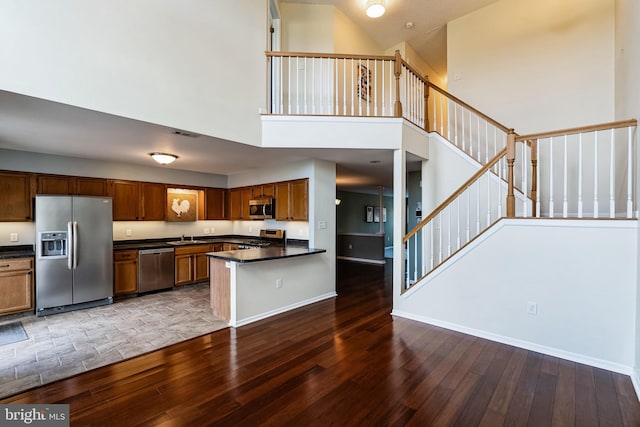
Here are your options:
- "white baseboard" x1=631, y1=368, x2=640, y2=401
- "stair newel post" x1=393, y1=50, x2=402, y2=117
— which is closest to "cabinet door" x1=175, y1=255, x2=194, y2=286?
"stair newel post" x1=393, y1=50, x2=402, y2=117

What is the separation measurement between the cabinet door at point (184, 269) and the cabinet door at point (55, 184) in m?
2.09

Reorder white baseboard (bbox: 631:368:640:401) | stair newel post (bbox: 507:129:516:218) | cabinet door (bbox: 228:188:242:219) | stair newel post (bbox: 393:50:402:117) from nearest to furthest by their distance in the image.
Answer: white baseboard (bbox: 631:368:640:401) → stair newel post (bbox: 507:129:516:218) → stair newel post (bbox: 393:50:402:117) → cabinet door (bbox: 228:188:242:219)

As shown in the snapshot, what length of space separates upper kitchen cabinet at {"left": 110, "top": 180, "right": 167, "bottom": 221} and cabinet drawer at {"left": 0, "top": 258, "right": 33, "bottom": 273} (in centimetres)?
136

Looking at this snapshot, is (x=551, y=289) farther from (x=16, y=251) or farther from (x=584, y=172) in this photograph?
(x=16, y=251)

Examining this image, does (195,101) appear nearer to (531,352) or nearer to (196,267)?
(196,267)

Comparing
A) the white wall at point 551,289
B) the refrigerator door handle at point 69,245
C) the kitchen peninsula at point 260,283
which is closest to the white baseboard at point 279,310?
the kitchen peninsula at point 260,283

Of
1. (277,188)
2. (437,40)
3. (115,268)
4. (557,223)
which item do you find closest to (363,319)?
(557,223)

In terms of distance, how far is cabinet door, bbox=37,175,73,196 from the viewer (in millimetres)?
4465

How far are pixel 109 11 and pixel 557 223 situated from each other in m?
4.92

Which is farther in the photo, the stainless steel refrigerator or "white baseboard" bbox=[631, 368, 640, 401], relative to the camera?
the stainless steel refrigerator

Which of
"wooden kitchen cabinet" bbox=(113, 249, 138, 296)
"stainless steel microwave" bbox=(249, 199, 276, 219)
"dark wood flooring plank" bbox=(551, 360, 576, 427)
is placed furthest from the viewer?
"stainless steel microwave" bbox=(249, 199, 276, 219)

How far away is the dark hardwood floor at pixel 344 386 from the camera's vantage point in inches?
79.0

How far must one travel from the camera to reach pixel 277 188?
17.8 feet

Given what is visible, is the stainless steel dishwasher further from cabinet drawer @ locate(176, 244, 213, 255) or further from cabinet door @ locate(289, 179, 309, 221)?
cabinet door @ locate(289, 179, 309, 221)
